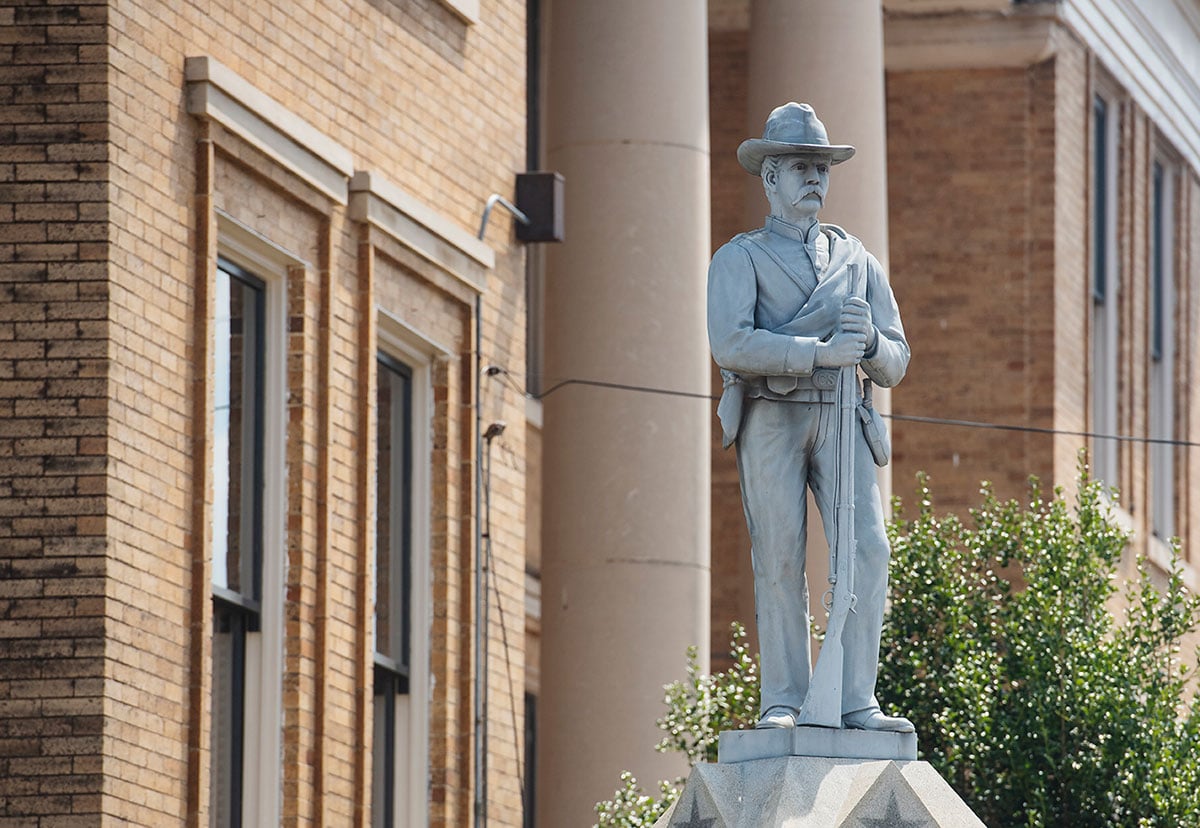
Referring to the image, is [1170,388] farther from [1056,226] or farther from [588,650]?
[588,650]

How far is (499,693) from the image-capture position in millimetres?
18984

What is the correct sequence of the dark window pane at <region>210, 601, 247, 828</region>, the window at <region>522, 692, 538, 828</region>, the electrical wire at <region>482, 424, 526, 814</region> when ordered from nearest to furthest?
the dark window pane at <region>210, 601, 247, 828</region> → the electrical wire at <region>482, 424, 526, 814</region> → the window at <region>522, 692, 538, 828</region>

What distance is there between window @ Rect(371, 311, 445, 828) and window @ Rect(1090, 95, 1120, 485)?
14.3 m

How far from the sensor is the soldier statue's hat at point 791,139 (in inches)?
437

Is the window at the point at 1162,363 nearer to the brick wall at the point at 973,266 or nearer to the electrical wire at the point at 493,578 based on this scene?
the brick wall at the point at 973,266

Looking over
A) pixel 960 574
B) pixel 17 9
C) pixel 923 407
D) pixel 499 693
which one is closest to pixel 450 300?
pixel 499 693

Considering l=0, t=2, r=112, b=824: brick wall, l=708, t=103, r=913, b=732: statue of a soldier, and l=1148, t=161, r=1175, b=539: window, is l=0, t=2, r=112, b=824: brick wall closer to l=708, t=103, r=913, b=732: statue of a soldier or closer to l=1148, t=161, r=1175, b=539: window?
l=708, t=103, r=913, b=732: statue of a soldier

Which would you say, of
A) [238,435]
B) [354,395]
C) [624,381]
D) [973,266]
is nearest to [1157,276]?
[973,266]

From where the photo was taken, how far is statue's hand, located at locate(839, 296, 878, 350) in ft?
35.8

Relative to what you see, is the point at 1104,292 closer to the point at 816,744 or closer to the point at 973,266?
the point at 973,266

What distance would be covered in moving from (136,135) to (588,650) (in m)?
7.74

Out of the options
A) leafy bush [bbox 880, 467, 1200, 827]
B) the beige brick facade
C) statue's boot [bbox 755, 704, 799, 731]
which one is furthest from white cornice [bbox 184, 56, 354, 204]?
the beige brick facade

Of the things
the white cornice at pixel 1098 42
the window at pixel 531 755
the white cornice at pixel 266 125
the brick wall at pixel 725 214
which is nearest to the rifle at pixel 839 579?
the white cornice at pixel 266 125

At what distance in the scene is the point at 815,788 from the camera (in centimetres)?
1049
